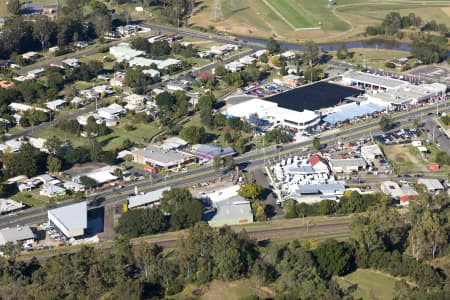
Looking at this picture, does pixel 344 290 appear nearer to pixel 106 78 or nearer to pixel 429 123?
pixel 429 123

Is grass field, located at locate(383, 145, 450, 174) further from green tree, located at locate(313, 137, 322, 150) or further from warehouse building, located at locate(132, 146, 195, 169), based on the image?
warehouse building, located at locate(132, 146, 195, 169)

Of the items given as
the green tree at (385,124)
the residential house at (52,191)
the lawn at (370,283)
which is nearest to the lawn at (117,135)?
the residential house at (52,191)

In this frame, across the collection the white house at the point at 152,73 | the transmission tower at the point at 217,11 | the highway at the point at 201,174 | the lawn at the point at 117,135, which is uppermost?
the transmission tower at the point at 217,11

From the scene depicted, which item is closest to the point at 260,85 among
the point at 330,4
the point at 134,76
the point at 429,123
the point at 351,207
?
the point at 134,76

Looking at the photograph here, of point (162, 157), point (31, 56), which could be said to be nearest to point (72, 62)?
point (31, 56)

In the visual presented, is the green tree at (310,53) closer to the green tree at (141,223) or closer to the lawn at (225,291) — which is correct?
the green tree at (141,223)

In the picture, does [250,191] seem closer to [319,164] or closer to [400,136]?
[319,164]

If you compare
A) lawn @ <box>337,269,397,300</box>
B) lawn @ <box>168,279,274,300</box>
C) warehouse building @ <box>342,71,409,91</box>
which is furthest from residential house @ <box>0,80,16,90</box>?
lawn @ <box>337,269,397,300</box>
